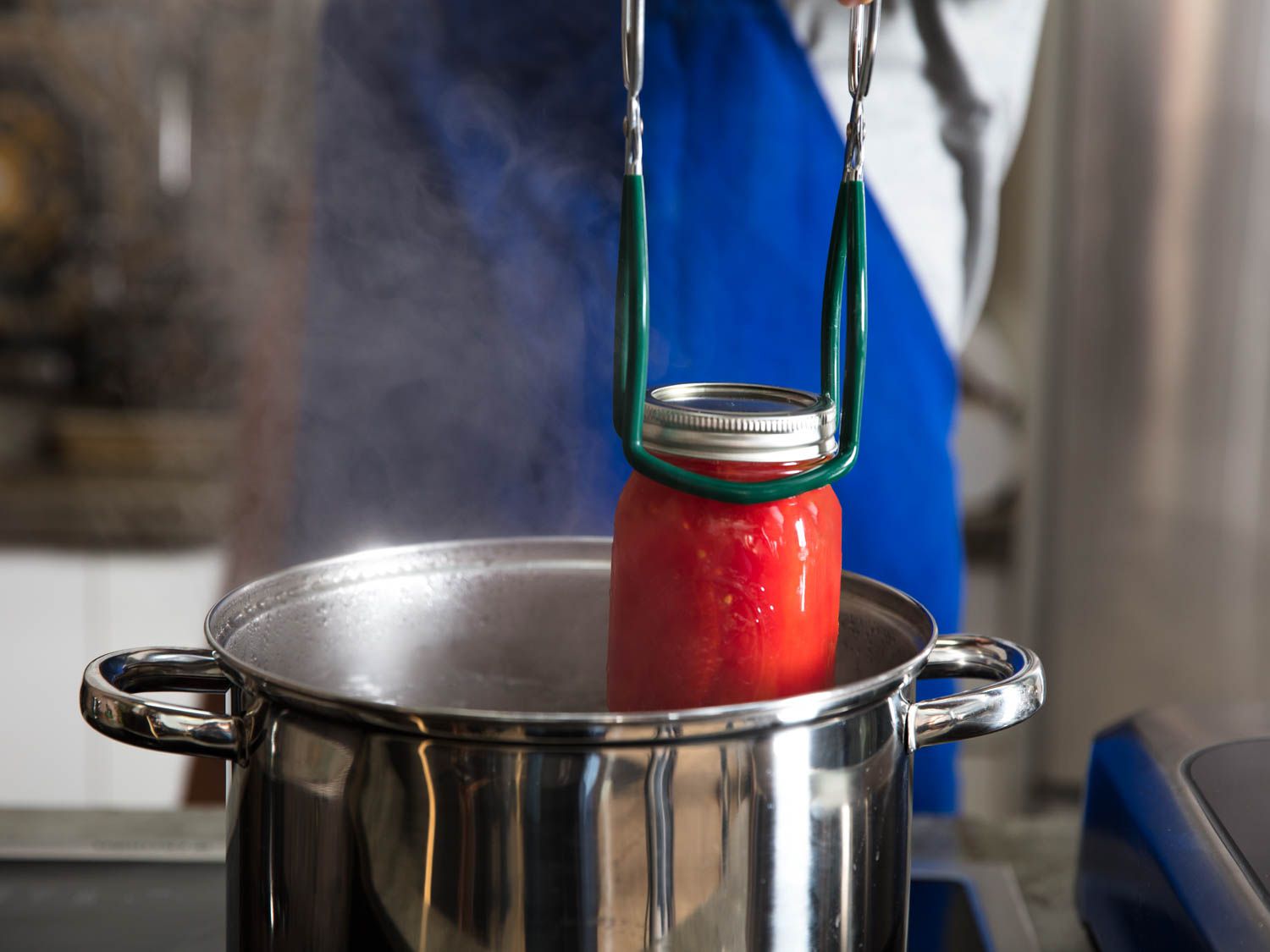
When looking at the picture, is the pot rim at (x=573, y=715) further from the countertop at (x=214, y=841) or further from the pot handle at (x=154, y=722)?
the countertop at (x=214, y=841)

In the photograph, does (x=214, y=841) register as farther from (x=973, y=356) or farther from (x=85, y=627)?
(x=85, y=627)

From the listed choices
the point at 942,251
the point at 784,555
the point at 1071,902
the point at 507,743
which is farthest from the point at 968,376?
the point at 507,743

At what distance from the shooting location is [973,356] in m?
1.47

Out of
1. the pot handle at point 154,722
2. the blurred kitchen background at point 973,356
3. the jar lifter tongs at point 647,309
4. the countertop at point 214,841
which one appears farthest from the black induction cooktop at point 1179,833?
the blurred kitchen background at point 973,356

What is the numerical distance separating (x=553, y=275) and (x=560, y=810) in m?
0.61

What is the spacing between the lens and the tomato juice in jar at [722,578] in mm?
330

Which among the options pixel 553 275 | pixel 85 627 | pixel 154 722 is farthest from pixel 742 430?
pixel 85 627

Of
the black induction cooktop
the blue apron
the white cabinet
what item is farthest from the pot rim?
the white cabinet

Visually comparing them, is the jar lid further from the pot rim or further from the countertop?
the countertop

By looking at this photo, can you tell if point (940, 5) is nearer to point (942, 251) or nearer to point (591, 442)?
point (942, 251)

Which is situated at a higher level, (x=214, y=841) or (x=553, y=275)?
(x=553, y=275)

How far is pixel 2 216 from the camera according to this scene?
168cm

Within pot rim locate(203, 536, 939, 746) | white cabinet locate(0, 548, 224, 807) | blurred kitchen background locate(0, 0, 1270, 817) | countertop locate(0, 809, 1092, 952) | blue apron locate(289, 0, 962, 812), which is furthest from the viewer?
white cabinet locate(0, 548, 224, 807)

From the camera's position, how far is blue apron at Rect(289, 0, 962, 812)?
0.74 metres
